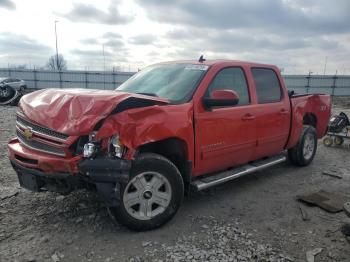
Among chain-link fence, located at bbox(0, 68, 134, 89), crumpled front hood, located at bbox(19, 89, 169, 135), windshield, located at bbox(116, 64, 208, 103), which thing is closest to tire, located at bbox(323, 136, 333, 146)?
windshield, located at bbox(116, 64, 208, 103)

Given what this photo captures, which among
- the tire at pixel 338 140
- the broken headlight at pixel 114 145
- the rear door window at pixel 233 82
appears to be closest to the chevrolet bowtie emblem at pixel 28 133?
the broken headlight at pixel 114 145

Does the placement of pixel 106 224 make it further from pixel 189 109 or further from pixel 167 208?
pixel 189 109

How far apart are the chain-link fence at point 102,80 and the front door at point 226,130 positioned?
79.8 feet

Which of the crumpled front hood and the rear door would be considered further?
the rear door

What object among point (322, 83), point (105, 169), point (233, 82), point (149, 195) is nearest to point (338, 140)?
point (233, 82)

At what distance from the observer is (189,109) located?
157 inches

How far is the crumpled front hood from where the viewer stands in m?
3.24

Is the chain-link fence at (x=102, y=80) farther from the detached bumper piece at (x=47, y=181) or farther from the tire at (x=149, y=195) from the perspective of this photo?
the detached bumper piece at (x=47, y=181)

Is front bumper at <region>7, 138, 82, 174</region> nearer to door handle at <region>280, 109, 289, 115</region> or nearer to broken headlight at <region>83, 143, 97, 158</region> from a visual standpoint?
broken headlight at <region>83, 143, 97, 158</region>

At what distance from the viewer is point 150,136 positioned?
3562mm

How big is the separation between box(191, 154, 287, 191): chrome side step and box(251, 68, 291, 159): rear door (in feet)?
0.41

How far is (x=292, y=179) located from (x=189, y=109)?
9.27 feet

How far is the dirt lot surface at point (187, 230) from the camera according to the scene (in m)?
3.31

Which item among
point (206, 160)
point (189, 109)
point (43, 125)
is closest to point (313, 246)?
point (206, 160)
